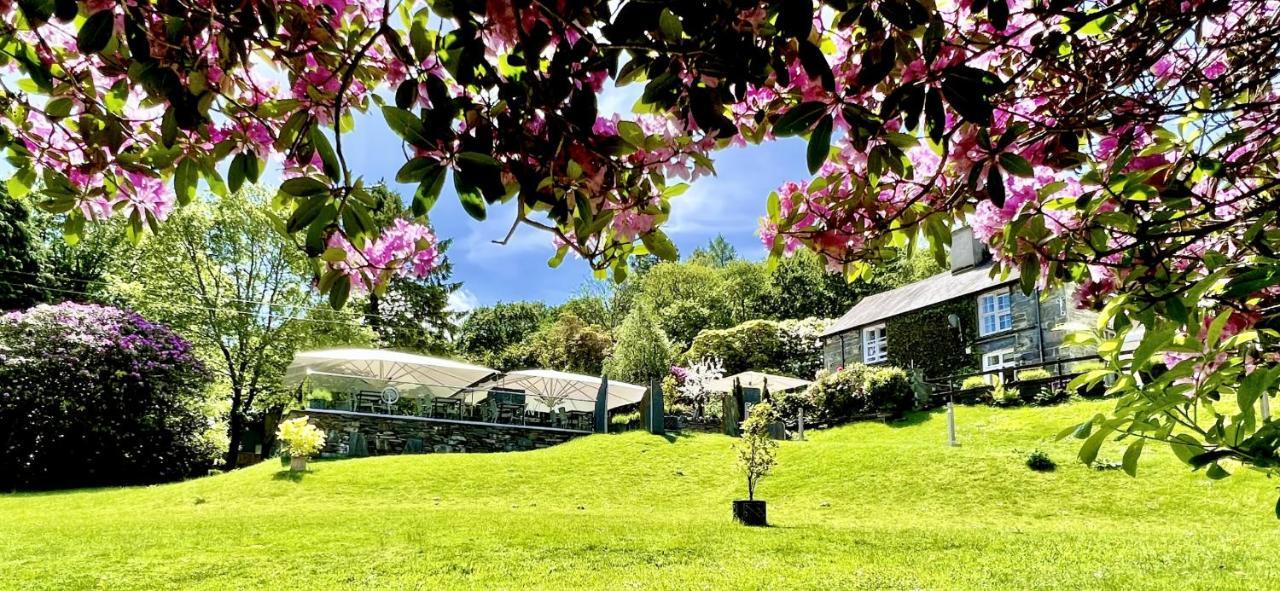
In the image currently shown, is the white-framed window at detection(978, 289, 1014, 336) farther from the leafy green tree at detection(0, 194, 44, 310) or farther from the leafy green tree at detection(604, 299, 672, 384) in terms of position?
the leafy green tree at detection(0, 194, 44, 310)

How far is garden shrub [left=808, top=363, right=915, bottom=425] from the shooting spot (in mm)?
19719

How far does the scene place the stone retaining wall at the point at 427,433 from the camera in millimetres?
17672

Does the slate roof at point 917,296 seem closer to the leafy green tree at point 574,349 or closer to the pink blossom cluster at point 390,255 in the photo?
the leafy green tree at point 574,349

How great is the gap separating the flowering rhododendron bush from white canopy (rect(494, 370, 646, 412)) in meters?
18.5

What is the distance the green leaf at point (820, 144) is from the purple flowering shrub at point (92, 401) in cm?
1885

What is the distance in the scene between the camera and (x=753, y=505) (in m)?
8.85

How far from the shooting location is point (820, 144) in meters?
1.30

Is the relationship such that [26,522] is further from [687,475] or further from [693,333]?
[693,333]

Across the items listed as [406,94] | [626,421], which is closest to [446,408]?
[626,421]

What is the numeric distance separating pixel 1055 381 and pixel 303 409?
1869 centimetres

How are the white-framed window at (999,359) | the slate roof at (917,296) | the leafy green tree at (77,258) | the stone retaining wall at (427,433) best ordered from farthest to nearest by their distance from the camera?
the slate roof at (917,296), the leafy green tree at (77,258), the white-framed window at (999,359), the stone retaining wall at (427,433)

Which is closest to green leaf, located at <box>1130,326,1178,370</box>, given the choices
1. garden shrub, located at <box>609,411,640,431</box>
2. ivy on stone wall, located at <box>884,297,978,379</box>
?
garden shrub, located at <box>609,411,640,431</box>

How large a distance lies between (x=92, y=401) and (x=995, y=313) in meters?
25.1

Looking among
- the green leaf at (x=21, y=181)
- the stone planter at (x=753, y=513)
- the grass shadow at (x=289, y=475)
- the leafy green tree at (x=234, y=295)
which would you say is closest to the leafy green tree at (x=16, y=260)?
the leafy green tree at (x=234, y=295)
